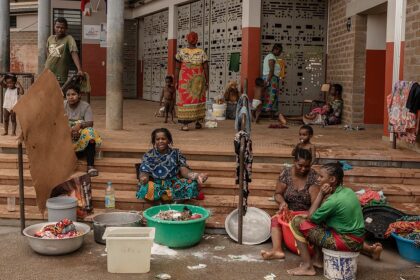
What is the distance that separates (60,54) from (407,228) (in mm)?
5142

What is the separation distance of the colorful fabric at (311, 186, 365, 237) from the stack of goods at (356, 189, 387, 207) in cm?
125

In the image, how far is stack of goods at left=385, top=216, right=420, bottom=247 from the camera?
512 centimetres

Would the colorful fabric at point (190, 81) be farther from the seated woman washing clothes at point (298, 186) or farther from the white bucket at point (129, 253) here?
the white bucket at point (129, 253)

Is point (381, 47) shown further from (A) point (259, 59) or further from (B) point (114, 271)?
(B) point (114, 271)

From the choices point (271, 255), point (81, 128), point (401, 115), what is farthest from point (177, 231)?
point (401, 115)

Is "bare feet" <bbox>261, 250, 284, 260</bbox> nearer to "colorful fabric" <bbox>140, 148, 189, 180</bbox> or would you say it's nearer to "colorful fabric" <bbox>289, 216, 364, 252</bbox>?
"colorful fabric" <bbox>289, 216, 364, 252</bbox>

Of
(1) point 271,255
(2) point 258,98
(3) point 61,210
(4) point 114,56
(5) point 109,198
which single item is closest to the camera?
(1) point 271,255

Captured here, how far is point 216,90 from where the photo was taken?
45.8 feet

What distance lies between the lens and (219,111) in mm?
12195

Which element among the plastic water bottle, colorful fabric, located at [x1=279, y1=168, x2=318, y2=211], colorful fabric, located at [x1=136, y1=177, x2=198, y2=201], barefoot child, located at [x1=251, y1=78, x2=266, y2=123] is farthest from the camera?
barefoot child, located at [x1=251, y1=78, x2=266, y2=123]

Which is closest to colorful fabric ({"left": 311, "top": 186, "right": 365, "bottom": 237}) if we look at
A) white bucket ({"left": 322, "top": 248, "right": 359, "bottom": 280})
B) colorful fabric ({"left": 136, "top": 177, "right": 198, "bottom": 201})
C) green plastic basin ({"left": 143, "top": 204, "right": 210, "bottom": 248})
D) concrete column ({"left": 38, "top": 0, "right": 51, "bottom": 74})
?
white bucket ({"left": 322, "top": 248, "right": 359, "bottom": 280})

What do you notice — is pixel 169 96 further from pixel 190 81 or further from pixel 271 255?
pixel 271 255

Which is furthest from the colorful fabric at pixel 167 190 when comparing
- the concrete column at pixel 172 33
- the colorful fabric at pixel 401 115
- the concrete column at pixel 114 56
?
the concrete column at pixel 172 33

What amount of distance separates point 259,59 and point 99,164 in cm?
612
